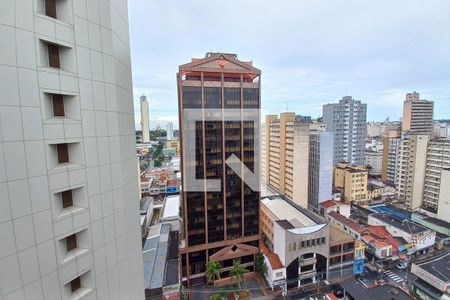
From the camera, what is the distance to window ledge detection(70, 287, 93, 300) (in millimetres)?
10031

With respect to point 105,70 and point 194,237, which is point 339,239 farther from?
point 105,70

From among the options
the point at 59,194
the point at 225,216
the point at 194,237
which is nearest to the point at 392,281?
the point at 225,216

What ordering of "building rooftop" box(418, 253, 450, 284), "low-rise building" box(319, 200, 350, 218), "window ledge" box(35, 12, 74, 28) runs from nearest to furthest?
"window ledge" box(35, 12, 74, 28), "building rooftop" box(418, 253, 450, 284), "low-rise building" box(319, 200, 350, 218)

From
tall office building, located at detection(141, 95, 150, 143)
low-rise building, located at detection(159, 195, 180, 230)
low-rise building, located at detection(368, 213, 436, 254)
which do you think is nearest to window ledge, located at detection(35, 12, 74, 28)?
low-rise building, located at detection(159, 195, 180, 230)

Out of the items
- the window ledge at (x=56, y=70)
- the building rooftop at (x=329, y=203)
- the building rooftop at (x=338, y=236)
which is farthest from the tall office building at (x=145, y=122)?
the window ledge at (x=56, y=70)

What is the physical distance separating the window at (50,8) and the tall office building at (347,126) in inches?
3411

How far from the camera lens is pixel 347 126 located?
83.8 metres

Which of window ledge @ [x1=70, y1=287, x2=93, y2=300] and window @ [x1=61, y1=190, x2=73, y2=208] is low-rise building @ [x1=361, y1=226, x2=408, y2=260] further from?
window @ [x1=61, y1=190, x2=73, y2=208]

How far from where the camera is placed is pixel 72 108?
9.47 meters

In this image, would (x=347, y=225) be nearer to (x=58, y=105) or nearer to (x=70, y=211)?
(x=70, y=211)

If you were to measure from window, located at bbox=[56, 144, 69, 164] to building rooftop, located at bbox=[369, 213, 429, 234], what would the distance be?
56826 millimetres

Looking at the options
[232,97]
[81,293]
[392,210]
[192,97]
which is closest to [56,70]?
[81,293]

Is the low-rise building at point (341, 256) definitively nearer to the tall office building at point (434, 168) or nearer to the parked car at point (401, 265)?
the parked car at point (401, 265)

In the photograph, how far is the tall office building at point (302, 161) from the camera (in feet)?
181
